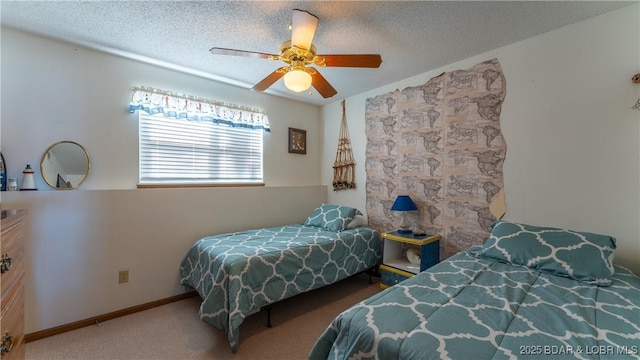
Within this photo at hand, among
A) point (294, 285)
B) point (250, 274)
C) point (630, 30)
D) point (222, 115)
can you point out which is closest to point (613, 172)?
→ point (630, 30)

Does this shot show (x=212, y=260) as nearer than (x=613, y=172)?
No

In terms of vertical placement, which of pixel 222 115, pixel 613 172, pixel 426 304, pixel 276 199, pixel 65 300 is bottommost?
pixel 65 300

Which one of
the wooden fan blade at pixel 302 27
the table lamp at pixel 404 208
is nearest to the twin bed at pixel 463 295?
the table lamp at pixel 404 208

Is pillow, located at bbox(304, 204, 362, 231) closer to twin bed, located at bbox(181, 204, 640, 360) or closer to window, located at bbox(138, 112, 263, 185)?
twin bed, located at bbox(181, 204, 640, 360)

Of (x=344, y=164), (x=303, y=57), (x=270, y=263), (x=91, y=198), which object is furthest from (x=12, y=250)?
(x=344, y=164)

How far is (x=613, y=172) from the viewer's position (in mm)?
1881

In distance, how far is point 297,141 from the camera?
153 inches

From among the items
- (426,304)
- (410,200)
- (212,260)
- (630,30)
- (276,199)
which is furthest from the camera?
(276,199)

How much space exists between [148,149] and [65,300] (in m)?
1.44

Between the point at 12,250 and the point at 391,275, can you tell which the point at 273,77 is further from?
the point at 391,275

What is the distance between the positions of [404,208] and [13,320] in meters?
2.82

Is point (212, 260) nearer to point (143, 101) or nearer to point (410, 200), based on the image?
point (143, 101)

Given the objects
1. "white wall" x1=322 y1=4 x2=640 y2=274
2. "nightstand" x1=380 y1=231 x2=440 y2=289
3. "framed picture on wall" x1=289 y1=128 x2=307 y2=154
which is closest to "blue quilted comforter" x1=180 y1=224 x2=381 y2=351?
"nightstand" x1=380 y1=231 x2=440 y2=289

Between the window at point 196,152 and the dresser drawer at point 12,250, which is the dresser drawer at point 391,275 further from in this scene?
the dresser drawer at point 12,250
